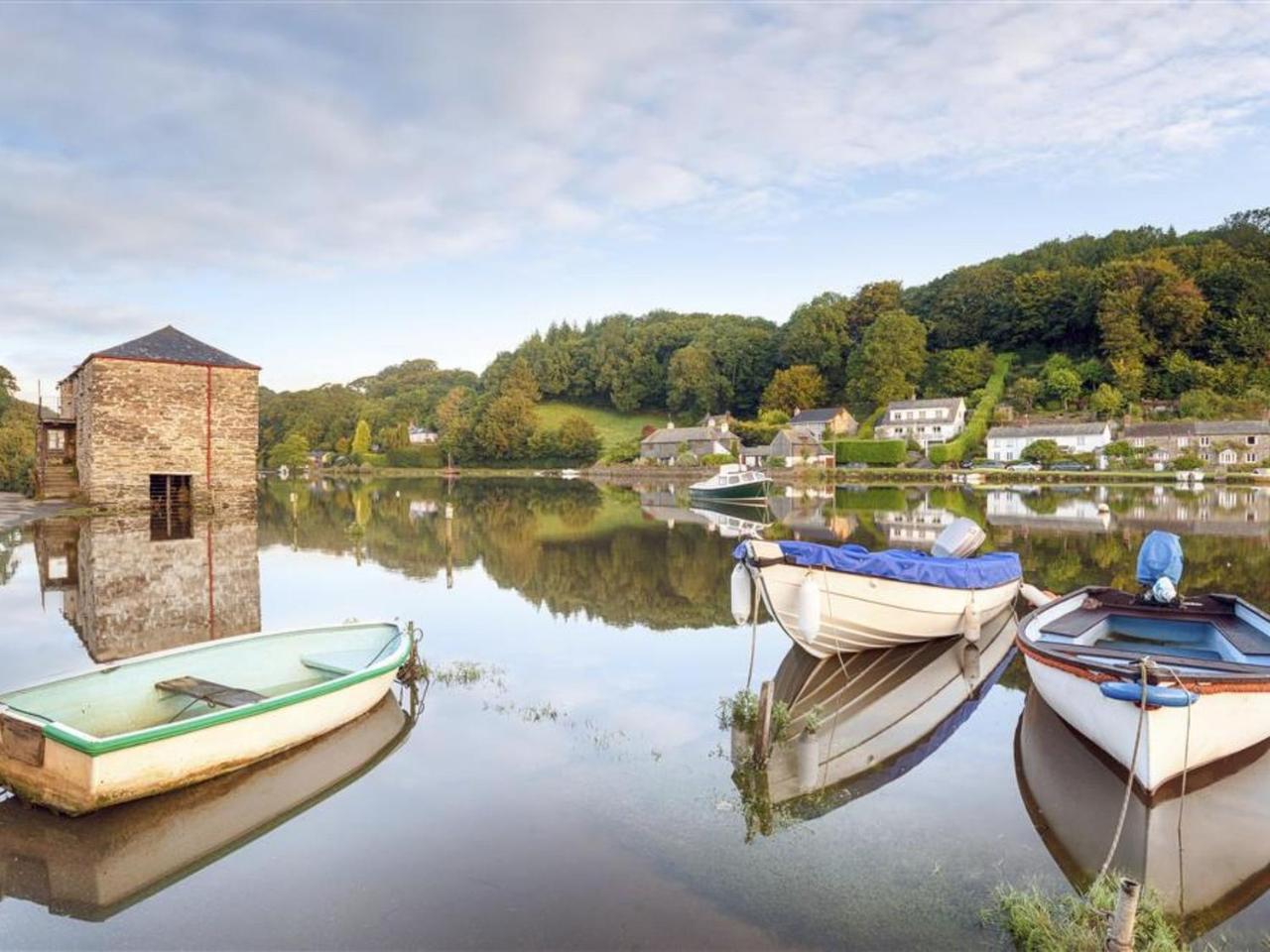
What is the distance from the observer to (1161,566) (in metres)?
10.2

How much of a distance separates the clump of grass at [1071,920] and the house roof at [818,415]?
82.5 m

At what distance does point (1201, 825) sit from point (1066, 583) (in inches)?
450

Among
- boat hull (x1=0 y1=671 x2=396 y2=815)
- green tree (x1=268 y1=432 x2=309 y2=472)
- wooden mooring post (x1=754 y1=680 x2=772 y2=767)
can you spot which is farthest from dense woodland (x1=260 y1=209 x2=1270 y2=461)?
boat hull (x1=0 y1=671 x2=396 y2=815)

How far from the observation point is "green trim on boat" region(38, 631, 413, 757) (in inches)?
239

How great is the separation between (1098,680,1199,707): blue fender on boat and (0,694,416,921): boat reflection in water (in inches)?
261

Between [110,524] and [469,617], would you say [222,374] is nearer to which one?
[110,524]

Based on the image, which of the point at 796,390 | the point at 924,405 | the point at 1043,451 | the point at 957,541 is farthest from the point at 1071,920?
the point at 796,390

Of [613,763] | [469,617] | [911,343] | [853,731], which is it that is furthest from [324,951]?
[911,343]

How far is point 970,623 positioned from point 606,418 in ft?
330

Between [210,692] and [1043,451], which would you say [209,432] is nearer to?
[210,692]

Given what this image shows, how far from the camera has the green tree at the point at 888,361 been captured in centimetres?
8919

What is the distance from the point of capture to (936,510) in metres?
35.6

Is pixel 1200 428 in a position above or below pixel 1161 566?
above

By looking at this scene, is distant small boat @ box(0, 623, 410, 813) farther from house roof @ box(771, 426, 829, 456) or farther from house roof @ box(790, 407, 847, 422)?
house roof @ box(790, 407, 847, 422)
